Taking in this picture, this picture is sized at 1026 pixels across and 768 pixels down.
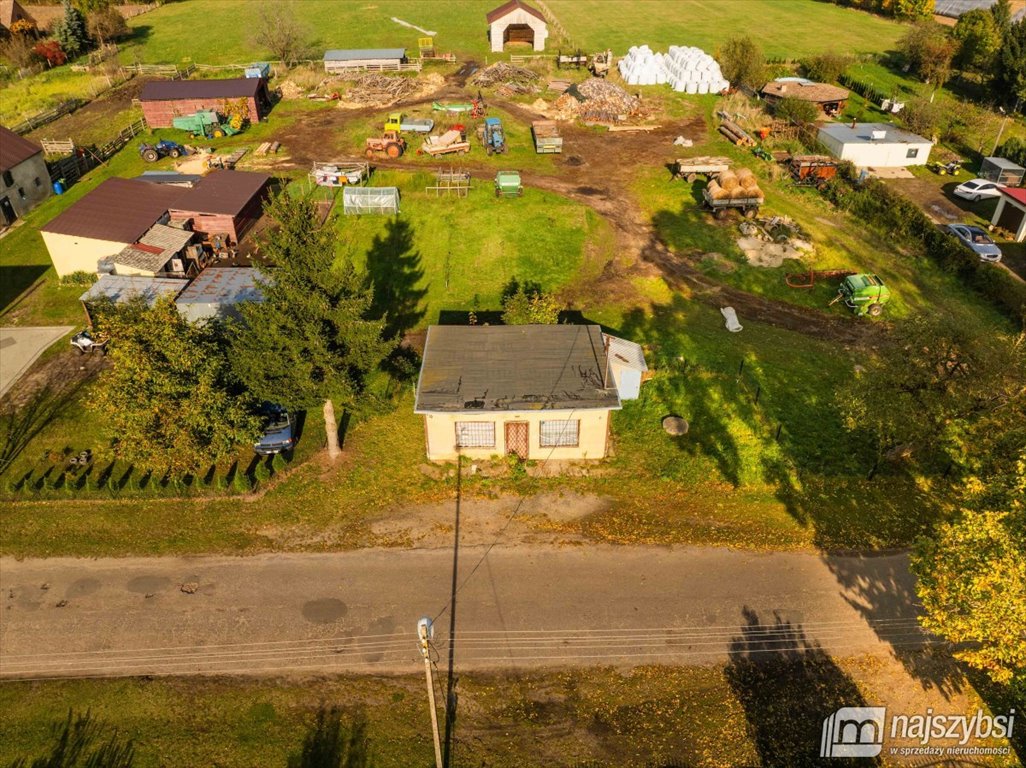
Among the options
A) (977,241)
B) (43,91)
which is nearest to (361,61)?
(43,91)

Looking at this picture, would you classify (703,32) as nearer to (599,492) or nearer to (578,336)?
(578,336)

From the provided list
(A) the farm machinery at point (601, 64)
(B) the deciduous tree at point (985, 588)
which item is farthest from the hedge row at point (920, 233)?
(A) the farm machinery at point (601, 64)

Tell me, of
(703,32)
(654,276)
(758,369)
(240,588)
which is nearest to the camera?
(240,588)

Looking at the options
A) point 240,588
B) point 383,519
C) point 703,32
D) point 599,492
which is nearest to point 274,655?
point 240,588

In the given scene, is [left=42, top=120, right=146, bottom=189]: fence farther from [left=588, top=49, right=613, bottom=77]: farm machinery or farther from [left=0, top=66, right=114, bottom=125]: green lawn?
[left=588, top=49, right=613, bottom=77]: farm machinery

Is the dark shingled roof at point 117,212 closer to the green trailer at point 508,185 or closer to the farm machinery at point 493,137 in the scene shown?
the green trailer at point 508,185
